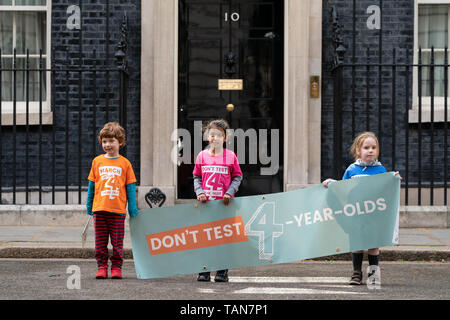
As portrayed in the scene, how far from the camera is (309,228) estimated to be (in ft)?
19.6

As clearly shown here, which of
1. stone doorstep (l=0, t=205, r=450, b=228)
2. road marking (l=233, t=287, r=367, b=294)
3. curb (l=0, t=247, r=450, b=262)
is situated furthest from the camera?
stone doorstep (l=0, t=205, r=450, b=228)

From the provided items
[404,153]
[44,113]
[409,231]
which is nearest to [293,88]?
[404,153]

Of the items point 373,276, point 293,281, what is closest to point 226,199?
point 293,281

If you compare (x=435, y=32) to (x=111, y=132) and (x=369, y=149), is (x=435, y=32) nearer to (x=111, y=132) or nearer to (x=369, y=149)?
(x=369, y=149)

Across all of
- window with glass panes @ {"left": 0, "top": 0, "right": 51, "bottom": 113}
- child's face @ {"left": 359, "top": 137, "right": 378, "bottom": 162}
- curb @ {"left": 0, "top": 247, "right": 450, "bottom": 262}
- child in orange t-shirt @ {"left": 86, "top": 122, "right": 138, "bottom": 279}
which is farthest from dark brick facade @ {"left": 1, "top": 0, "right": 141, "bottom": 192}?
child's face @ {"left": 359, "top": 137, "right": 378, "bottom": 162}

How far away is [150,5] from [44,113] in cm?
211

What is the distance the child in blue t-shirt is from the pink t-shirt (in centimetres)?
81

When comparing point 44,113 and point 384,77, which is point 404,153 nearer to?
point 384,77

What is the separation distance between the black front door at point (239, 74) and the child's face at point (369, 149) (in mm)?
4257

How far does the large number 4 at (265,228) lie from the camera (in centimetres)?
605

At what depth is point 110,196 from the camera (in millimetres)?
6117

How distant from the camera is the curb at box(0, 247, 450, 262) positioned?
24.9ft

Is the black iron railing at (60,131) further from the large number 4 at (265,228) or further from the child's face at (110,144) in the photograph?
the large number 4 at (265,228)

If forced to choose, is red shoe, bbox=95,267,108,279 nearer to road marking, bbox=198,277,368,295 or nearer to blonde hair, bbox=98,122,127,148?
road marking, bbox=198,277,368,295
